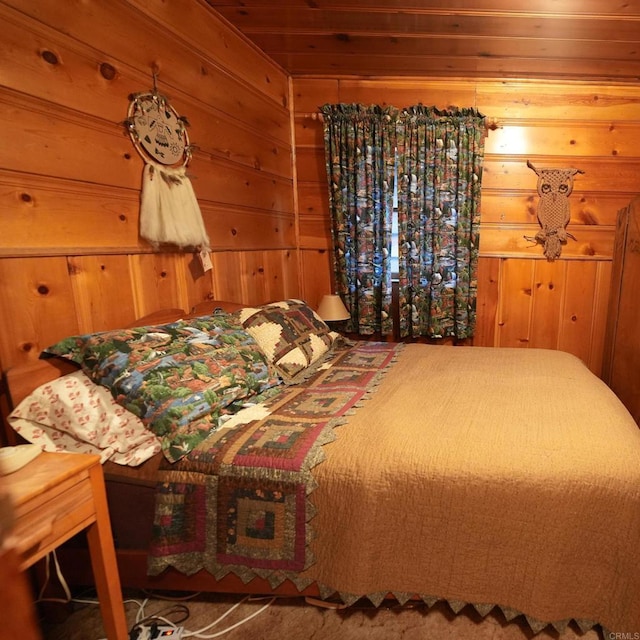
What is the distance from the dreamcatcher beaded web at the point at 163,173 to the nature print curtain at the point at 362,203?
124 centimetres

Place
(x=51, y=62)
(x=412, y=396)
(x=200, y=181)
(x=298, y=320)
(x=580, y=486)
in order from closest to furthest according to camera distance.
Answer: (x=580, y=486), (x=51, y=62), (x=412, y=396), (x=200, y=181), (x=298, y=320)

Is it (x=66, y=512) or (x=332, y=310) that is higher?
(x=332, y=310)

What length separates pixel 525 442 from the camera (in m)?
1.30

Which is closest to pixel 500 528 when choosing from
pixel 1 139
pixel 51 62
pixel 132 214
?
pixel 132 214

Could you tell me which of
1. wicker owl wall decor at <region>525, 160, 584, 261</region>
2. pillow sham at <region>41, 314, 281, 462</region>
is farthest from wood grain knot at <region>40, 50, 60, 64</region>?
wicker owl wall decor at <region>525, 160, 584, 261</region>

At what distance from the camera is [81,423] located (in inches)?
52.2

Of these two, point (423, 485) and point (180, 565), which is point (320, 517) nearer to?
point (423, 485)

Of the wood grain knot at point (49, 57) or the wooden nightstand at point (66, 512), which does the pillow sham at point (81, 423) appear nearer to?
the wooden nightstand at point (66, 512)

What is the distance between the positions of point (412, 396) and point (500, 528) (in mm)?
610

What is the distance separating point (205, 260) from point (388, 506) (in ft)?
4.71

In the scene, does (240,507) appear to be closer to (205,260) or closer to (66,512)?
(66,512)

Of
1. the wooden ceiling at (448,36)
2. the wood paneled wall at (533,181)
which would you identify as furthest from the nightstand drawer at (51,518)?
the wood paneled wall at (533,181)

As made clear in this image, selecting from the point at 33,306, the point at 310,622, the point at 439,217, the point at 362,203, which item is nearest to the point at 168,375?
the point at 33,306

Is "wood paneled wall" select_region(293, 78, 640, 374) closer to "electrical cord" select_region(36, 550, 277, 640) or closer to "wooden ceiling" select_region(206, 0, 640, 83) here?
"wooden ceiling" select_region(206, 0, 640, 83)
